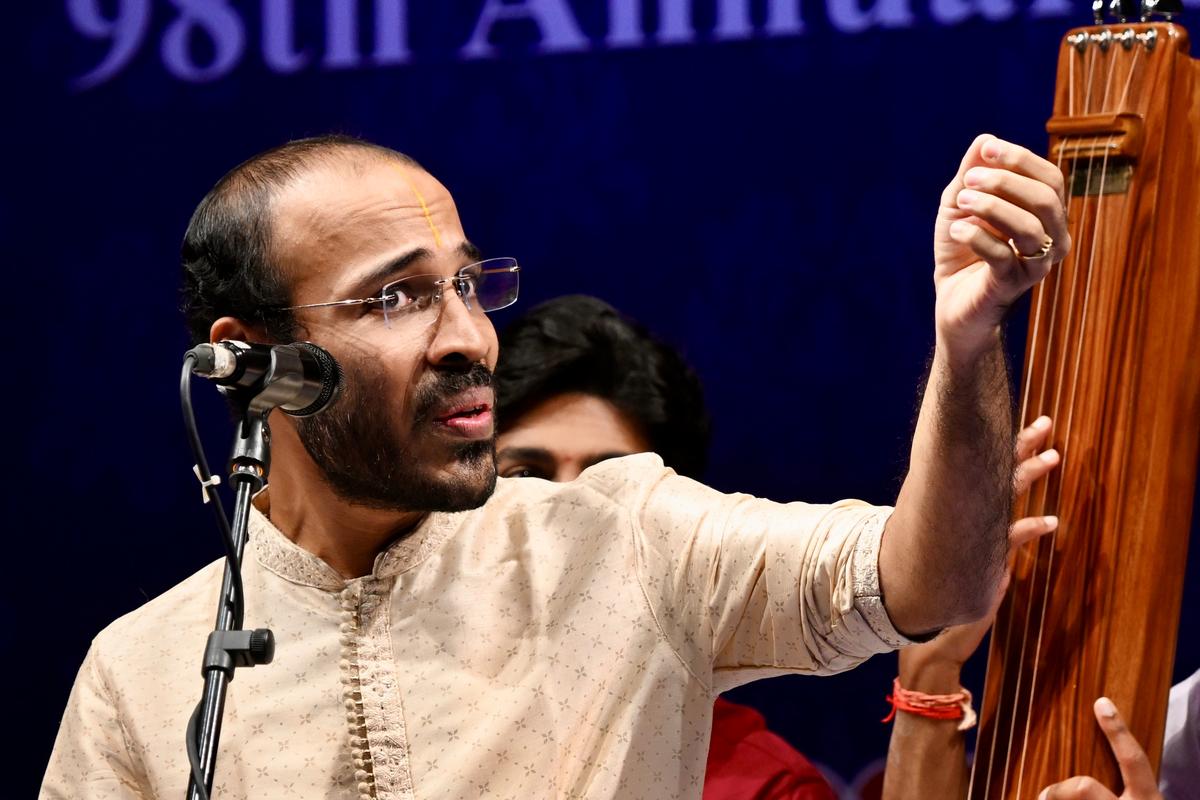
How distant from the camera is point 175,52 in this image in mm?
3398

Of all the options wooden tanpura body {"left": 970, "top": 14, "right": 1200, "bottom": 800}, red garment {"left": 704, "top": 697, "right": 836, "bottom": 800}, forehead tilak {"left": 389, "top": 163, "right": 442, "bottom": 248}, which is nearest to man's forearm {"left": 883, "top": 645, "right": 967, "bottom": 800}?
red garment {"left": 704, "top": 697, "right": 836, "bottom": 800}

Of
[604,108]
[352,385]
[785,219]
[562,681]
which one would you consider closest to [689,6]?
[604,108]

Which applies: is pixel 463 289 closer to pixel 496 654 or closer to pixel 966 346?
pixel 496 654

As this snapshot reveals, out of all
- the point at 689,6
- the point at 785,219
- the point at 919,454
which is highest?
the point at 689,6

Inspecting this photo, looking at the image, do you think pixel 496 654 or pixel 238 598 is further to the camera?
pixel 496 654

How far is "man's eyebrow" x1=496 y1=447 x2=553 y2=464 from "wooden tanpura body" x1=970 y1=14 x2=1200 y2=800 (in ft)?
3.81

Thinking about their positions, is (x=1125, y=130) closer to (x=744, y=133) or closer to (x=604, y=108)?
(x=744, y=133)

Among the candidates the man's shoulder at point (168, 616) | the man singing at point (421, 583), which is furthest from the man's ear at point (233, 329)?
the man's shoulder at point (168, 616)

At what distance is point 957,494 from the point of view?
1547mm

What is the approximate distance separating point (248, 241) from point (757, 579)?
81cm

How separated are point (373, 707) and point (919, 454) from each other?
2.54 ft

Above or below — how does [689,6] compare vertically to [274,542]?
above

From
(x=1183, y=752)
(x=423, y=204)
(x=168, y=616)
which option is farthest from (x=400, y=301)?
(x=1183, y=752)

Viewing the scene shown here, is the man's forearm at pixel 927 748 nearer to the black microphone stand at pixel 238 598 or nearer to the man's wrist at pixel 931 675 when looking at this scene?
the man's wrist at pixel 931 675
